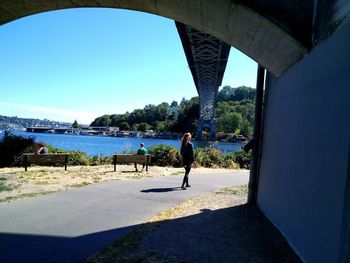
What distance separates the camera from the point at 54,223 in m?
6.29

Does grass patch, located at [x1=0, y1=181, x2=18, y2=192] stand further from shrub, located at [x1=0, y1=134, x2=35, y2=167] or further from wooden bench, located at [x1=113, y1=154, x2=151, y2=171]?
shrub, located at [x1=0, y1=134, x2=35, y2=167]

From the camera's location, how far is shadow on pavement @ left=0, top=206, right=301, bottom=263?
192 inches

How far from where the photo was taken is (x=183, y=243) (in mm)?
5539

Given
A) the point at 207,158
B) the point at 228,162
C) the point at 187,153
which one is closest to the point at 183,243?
the point at 187,153

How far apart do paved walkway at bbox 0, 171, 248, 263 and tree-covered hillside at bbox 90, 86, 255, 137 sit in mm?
83690

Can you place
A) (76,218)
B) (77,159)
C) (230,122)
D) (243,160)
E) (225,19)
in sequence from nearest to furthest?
(225,19), (76,218), (77,159), (243,160), (230,122)

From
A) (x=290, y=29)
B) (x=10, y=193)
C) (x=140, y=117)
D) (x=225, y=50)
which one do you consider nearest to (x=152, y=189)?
(x=10, y=193)

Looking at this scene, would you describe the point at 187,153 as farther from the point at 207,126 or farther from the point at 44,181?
the point at 207,126

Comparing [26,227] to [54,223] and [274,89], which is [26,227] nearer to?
[54,223]

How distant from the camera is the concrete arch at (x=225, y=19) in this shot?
5742mm

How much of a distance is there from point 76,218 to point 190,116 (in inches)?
3754

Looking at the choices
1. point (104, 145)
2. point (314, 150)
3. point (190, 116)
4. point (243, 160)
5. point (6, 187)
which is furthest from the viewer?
point (190, 116)

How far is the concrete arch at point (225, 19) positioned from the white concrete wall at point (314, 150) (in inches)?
13.1

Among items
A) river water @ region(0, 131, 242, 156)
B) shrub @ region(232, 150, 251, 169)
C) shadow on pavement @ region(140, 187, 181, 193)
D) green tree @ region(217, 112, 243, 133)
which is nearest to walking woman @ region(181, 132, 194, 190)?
shadow on pavement @ region(140, 187, 181, 193)
